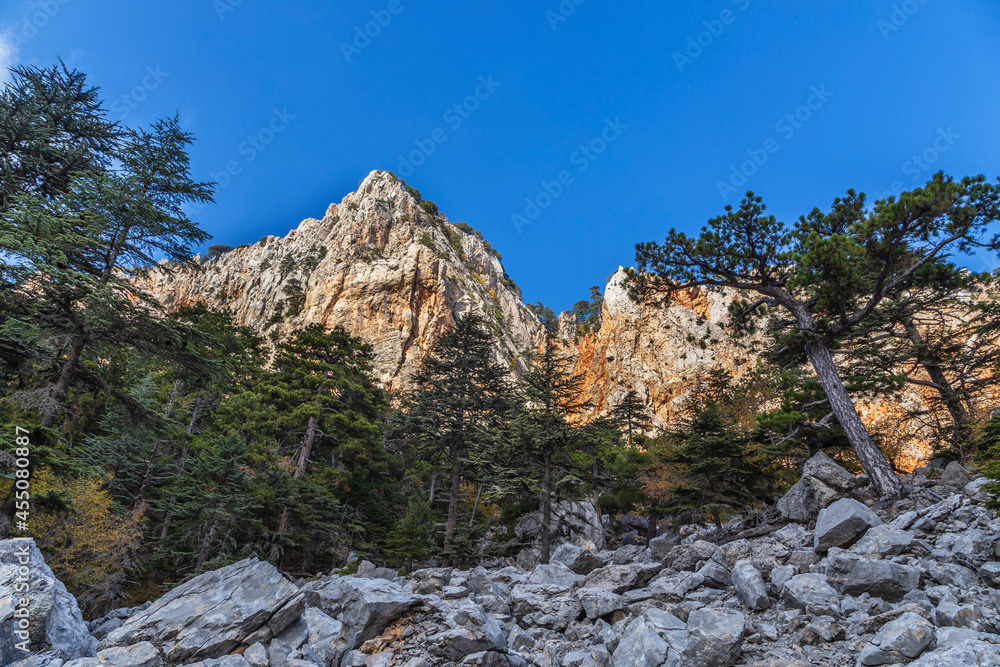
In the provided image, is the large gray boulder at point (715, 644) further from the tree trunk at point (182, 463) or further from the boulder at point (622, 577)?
the tree trunk at point (182, 463)

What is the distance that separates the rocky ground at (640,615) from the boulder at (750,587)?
0.03 meters

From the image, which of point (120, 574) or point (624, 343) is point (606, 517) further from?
point (624, 343)

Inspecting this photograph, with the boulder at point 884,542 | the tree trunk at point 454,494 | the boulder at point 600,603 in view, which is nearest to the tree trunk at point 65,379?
the boulder at point 600,603

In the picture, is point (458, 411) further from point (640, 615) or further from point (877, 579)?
point (877, 579)

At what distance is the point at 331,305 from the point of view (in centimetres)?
6612

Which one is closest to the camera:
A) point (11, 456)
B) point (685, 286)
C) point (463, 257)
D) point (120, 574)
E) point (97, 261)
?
point (11, 456)

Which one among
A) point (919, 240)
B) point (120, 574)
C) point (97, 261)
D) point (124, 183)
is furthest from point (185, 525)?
point (919, 240)

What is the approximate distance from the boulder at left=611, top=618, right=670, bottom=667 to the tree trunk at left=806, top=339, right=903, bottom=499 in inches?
339

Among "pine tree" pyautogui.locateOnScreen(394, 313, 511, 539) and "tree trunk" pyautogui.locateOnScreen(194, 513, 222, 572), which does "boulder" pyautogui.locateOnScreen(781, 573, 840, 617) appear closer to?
"pine tree" pyautogui.locateOnScreen(394, 313, 511, 539)

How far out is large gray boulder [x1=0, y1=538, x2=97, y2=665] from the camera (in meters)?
4.96

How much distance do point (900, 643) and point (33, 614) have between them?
1028cm

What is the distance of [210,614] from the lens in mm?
6246

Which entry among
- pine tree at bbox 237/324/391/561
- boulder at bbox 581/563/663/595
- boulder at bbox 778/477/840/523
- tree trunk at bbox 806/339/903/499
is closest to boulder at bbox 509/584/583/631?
boulder at bbox 581/563/663/595

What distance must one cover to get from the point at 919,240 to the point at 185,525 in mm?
26554
